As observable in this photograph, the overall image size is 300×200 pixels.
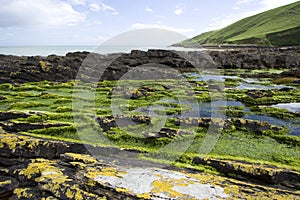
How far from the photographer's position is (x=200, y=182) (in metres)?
11.6

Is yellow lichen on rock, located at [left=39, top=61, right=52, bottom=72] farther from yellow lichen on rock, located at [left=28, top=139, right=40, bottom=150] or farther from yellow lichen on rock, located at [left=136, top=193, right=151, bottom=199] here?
yellow lichen on rock, located at [left=136, top=193, right=151, bottom=199]

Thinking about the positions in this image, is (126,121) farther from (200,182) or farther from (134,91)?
(134,91)

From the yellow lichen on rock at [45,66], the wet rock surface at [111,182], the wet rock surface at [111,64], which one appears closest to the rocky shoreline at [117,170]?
the wet rock surface at [111,182]

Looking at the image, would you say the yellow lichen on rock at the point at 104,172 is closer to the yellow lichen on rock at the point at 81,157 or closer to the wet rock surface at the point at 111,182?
the wet rock surface at the point at 111,182

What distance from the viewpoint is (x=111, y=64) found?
71000mm

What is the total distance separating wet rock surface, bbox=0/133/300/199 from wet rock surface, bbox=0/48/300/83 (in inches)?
1844

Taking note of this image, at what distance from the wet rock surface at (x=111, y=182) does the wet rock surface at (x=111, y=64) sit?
4684cm

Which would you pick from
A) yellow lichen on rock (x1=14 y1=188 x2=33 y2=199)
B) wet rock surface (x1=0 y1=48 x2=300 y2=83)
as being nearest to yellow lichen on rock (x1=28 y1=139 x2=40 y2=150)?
yellow lichen on rock (x1=14 y1=188 x2=33 y2=199)

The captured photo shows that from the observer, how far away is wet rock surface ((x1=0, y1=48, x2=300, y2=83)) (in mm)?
59594

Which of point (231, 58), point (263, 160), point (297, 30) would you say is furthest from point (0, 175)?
point (297, 30)

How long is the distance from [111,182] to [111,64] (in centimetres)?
6205

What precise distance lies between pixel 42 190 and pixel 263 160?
12.4 metres

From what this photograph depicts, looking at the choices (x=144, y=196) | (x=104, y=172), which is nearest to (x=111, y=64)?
(x=104, y=172)

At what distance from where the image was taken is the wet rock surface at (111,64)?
59.6 meters
